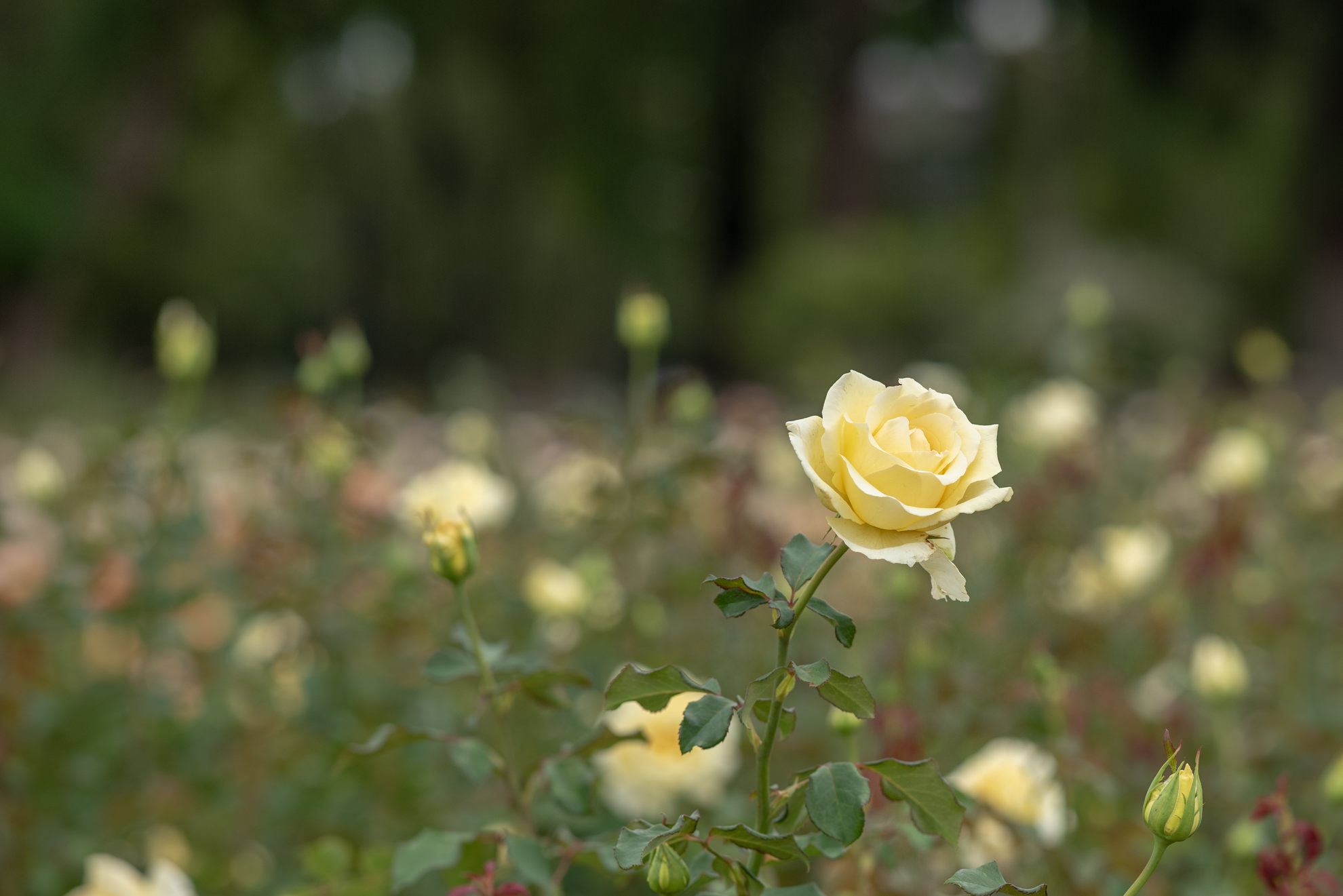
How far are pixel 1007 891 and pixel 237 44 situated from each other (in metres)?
7.29

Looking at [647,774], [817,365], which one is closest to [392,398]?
[817,365]

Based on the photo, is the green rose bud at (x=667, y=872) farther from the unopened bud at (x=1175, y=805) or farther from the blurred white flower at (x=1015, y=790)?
the blurred white flower at (x=1015, y=790)

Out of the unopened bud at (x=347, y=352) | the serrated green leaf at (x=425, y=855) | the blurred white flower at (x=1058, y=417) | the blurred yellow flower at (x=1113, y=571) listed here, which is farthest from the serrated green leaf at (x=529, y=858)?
the blurred white flower at (x=1058, y=417)

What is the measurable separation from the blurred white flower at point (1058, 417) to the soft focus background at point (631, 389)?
1cm

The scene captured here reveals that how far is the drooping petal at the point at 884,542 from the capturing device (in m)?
0.39

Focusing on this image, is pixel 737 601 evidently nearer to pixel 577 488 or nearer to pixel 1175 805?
pixel 1175 805

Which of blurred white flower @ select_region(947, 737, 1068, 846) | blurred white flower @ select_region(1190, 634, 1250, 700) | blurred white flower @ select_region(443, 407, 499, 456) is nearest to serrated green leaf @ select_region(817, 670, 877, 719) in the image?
blurred white flower @ select_region(947, 737, 1068, 846)

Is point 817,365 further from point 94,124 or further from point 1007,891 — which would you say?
point 94,124

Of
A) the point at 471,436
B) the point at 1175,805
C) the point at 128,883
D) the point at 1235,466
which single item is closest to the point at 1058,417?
the point at 1235,466

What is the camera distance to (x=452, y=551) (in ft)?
1.83

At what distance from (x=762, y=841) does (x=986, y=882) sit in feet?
0.28

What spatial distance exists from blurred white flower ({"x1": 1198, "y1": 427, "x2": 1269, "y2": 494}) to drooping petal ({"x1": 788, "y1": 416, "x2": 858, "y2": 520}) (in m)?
1.10

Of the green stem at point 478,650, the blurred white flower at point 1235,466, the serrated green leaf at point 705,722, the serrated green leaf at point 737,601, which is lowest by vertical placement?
the blurred white flower at point 1235,466

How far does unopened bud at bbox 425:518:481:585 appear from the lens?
55 cm
